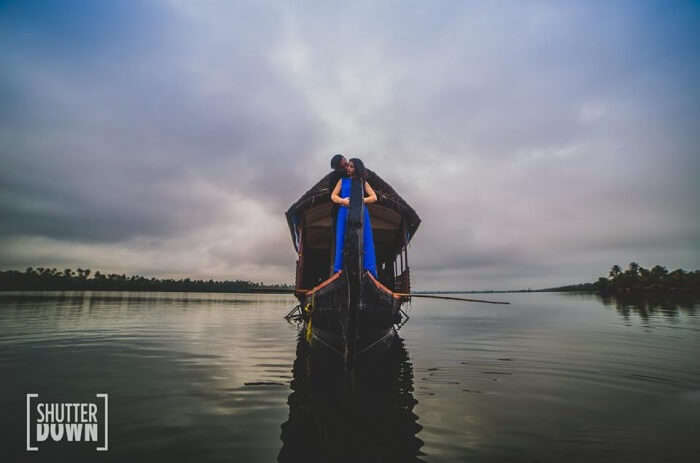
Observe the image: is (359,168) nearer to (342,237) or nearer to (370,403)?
(342,237)

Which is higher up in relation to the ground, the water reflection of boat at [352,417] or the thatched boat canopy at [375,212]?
the thatched boat canopy at [375,212]

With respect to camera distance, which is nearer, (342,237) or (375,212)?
(342,237)

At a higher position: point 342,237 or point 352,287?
point 342,237

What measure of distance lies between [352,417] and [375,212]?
7.00m

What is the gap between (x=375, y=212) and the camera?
999 cm

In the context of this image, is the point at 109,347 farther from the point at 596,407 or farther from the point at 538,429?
the point at 596,407

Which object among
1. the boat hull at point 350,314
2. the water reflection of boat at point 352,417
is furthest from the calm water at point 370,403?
the boat hull at point 350,314

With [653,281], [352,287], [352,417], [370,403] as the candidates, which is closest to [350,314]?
[352,287]

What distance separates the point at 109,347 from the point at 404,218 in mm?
9453

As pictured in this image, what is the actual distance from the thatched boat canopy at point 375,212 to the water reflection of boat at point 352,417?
4.48 metres
